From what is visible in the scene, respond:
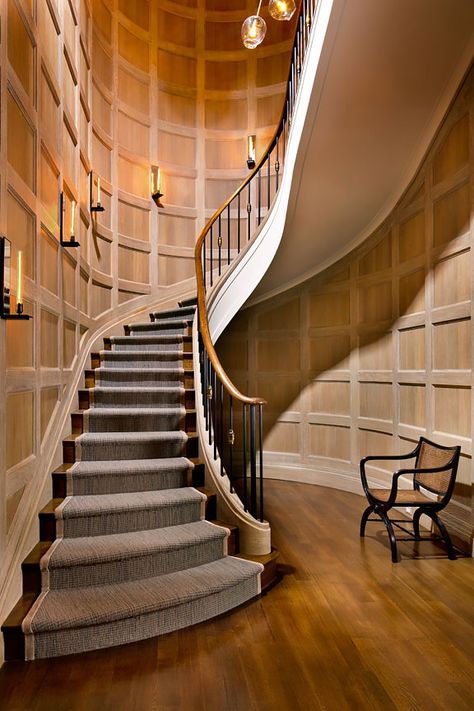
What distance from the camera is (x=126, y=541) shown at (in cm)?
Answer: 291

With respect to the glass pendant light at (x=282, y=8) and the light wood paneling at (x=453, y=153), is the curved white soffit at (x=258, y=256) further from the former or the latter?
the light wood paneling at (x=453, y=153)

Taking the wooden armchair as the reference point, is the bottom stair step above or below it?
below

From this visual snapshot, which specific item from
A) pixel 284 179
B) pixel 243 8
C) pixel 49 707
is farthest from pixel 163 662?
pixel 243 8

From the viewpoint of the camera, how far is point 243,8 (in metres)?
6.73

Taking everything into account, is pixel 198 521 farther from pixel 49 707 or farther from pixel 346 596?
pixel 49 707

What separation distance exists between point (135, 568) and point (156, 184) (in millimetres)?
4502

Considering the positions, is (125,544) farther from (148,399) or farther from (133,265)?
(133,265)

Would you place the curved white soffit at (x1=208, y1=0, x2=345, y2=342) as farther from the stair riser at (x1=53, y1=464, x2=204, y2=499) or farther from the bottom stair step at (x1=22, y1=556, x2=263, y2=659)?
the bottom stair step at (x1=22, y1=556, x2=263, y2=659)

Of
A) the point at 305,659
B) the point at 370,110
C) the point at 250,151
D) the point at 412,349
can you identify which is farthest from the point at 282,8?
the point at 250,151

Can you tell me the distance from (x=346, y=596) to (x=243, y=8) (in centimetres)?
680

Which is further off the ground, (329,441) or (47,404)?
(47,404)

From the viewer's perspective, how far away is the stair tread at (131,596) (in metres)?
2.41

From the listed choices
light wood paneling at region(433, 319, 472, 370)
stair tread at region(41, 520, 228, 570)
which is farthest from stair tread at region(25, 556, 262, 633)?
Answer: light wood paneling at region(433, 319, 472, 370)

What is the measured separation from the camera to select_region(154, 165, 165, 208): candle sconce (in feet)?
20.0
